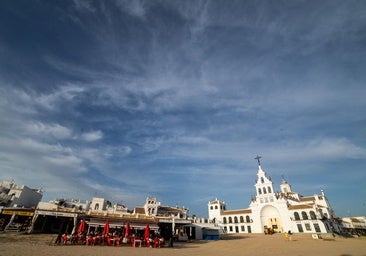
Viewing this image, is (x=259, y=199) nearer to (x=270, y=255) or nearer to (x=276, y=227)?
(x=276, y=227)

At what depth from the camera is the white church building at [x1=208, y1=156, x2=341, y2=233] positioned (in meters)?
45.5

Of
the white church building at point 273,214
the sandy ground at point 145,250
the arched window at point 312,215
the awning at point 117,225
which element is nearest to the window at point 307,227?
the white church building at point 273,214

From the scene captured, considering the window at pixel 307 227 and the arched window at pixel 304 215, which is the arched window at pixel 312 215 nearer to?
the arched window at pixel 304 215

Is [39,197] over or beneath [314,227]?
over

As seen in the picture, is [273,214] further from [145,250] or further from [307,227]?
[145,250]

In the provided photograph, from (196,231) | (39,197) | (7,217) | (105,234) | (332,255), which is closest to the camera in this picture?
(332,255)

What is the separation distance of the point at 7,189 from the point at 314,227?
235 feet

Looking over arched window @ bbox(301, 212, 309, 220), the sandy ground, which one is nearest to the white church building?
arched window @ bbox(301, 212, 309, 220)

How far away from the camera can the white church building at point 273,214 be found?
45531 millimetres

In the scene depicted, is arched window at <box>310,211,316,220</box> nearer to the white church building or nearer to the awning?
the white church building

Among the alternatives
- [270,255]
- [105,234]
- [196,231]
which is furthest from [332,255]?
[196,231]

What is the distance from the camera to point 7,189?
48.1 meters

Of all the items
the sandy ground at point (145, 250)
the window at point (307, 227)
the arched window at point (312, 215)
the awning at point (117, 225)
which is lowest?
the sandy ground at point (145, 250)

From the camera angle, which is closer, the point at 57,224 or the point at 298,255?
the point at 298,255
